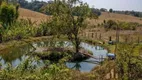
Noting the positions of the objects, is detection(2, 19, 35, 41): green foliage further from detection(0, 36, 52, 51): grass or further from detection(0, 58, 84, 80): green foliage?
detection(0, 58, 84, 80): green foliage

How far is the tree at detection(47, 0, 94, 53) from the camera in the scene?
36250mm

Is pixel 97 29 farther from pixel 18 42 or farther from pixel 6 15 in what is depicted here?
pixel 18 42

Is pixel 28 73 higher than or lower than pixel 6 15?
lower

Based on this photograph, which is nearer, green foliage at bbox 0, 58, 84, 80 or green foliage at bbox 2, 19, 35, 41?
green foliage at bbox 0, 58, 84, 80

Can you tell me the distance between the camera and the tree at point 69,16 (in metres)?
36.2

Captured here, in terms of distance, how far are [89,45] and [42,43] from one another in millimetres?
7390

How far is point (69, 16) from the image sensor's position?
36.3 m

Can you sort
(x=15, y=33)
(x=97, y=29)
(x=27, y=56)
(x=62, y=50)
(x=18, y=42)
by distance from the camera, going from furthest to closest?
1. (x=97, y=29)
2. (x=15, y=33)
3. (x=18, y=42)
4. (x=62, y=50)
5. (x=27, y=56)

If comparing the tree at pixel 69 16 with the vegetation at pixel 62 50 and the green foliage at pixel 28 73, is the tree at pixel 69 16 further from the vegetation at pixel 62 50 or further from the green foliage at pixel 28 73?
the green foliage at pixel 28 73

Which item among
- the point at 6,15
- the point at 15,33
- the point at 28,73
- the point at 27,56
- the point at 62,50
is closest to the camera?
the point at 28,73

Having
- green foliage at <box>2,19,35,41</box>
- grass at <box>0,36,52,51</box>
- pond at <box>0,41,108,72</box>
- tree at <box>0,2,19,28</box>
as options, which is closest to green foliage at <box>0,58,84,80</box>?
pond at <box>0,41,108,72</box>

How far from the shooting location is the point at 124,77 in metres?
15.8

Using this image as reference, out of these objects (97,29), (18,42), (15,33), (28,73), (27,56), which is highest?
(28,73)

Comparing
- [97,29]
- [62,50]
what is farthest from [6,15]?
[97,29]
